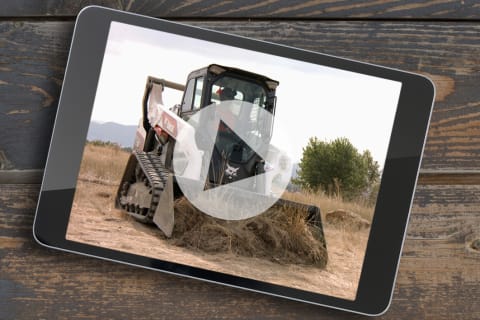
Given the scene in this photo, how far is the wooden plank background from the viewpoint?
0.91 meters

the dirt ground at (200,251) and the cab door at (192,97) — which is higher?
the cab door at (192,97)

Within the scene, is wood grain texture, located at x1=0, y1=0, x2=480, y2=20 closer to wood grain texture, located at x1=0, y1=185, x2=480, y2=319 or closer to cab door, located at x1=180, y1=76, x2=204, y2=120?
cab door, located at x1=180, y1=76, x2=204, y2=120

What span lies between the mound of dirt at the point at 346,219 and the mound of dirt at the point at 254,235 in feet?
0.12

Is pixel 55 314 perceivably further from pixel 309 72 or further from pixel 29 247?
pixel 309 72

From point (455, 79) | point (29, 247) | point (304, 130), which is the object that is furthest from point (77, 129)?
point (455, 79)

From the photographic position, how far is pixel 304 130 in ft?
2.86

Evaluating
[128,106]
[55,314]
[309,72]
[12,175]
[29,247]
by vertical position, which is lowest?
[55,314]

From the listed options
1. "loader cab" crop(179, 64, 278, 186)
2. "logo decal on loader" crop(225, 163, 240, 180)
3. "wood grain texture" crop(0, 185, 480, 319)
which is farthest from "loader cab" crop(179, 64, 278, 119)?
"wood grain texture" crop(0, 185, 480, 319)

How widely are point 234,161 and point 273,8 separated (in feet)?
0.89

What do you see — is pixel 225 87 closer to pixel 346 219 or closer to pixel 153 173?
pixel 153 173

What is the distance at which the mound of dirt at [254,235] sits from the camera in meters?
0.89

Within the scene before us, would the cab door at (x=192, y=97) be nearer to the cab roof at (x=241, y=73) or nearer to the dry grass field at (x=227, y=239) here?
the cab roof at (x=241, y=73)

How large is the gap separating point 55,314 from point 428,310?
0.64 m

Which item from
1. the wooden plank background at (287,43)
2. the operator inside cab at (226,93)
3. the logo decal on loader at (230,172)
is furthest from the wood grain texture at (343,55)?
the logo decal on loader at (230,172)
